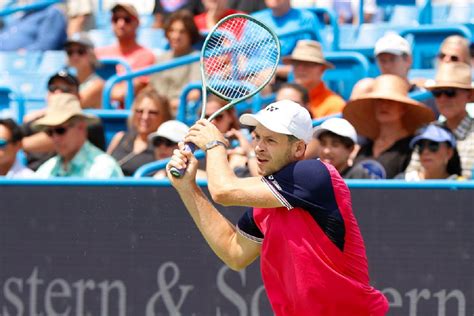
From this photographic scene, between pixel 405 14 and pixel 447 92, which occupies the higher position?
pixel 447 92

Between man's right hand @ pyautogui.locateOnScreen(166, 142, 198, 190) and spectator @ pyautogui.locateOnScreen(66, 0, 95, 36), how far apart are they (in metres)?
7.16

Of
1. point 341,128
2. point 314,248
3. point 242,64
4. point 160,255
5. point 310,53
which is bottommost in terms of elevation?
point 160,255

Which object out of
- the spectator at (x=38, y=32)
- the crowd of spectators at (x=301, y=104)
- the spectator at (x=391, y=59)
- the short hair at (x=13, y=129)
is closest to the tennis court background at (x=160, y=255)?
the crowd of spectators at (x=301, y=104)

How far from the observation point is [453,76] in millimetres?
7266

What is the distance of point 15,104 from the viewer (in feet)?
31.2

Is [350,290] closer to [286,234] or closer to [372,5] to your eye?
[286,234]

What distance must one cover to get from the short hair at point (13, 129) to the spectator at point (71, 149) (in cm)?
11

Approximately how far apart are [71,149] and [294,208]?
10.4 ft

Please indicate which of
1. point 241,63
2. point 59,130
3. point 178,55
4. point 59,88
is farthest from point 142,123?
point 241,63

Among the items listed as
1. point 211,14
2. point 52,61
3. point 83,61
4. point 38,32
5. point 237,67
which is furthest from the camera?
point 38,32

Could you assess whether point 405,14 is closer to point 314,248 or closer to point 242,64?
point 242,64

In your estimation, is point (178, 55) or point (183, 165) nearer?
point (183, 165)

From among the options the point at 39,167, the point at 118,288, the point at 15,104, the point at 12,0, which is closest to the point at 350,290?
the point at 118,288

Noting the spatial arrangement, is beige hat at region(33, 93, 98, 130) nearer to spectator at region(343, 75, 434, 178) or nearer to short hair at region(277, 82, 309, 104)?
short hair at region(277, 82, 309, 104)
